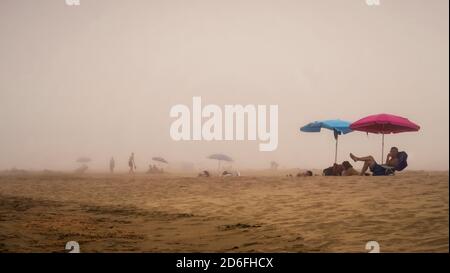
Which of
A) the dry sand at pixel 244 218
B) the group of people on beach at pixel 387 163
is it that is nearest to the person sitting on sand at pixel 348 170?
the group of people on beach at pixel 387 163

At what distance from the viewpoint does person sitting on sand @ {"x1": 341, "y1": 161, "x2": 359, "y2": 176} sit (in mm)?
13664

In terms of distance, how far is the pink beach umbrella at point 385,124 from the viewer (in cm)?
1276

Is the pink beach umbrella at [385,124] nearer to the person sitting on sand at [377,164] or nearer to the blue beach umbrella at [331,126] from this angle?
the person sitting on sand at [377,164]

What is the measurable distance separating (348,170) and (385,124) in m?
1.86

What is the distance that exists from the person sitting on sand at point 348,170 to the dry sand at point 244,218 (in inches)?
81.2

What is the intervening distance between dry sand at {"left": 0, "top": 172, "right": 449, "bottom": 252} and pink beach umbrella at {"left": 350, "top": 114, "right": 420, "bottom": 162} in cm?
199

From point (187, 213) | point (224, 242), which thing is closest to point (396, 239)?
point (224, 242)

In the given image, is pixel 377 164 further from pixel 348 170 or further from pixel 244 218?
pixel 244 218

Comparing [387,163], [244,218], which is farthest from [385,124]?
[244,218]

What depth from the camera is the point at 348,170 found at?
13.7 metres

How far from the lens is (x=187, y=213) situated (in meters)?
9.27

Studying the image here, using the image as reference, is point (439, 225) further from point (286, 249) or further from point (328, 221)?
point (286, 249)

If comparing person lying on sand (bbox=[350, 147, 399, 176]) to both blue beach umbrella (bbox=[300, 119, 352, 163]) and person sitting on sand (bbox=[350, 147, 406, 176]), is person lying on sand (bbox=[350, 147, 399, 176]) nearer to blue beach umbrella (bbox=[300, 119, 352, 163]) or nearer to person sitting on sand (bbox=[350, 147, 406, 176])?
person sitting on sand (bbox=[350, 147, 406, 176])

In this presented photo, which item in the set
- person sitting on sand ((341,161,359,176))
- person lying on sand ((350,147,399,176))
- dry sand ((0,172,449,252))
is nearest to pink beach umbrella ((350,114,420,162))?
person lying on sand ((350,147,399,176))
